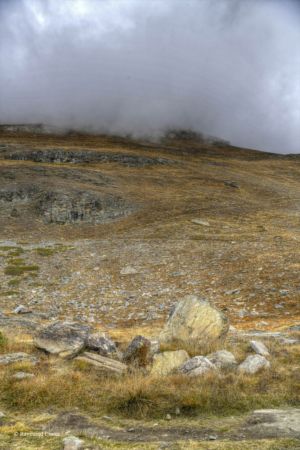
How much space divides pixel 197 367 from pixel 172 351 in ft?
5.26

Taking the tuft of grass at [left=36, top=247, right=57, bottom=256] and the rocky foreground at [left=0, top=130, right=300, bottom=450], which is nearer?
the rocky foreground at [left=0, top=130, right=300, bottom=450]

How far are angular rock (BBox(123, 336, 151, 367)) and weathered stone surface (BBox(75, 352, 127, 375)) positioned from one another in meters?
0.36

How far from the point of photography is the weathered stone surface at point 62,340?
12.7 metres

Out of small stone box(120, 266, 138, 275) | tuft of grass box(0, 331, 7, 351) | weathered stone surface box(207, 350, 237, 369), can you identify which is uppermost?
weathered stone surface box(207, 350, 237, 369)

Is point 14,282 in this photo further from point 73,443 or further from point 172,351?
point 73,443

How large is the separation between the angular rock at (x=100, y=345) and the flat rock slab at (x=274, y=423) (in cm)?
564

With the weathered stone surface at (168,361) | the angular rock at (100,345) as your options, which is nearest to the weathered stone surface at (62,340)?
the angular rock at (100,345)

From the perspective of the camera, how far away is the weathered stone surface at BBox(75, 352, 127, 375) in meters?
11.2

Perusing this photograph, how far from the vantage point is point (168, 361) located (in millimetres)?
11461

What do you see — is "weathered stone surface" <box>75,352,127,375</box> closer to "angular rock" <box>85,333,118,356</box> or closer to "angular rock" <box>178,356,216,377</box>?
"angular rock" <box>85,333,118,356</box>

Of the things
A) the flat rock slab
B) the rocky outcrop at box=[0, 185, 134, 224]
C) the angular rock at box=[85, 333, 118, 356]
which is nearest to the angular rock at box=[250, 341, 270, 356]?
the flat rock slab

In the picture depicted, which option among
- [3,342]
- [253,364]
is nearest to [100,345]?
[3,342]

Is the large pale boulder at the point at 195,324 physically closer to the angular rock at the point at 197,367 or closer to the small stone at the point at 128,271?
the angular rock at the point at 197,367

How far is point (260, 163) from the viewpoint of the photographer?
10394 centimetres
